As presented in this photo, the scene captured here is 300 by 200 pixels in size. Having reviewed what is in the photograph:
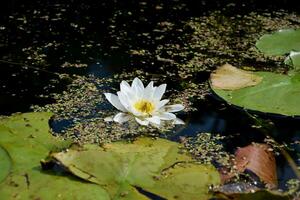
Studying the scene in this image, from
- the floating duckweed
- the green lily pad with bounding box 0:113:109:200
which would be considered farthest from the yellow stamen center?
the green lily pad with bounding box 0:113:109:200

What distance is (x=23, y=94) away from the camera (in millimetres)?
1646

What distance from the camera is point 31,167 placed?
1160 millimetres

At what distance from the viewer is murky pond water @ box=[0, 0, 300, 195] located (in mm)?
1456

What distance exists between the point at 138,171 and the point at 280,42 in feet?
3.83

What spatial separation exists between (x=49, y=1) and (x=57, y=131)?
1.52 meters

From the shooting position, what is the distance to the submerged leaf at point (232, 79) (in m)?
1.63

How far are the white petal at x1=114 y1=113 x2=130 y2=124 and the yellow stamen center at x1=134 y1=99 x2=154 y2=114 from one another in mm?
42

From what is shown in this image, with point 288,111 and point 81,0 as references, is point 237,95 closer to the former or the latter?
point 288,111

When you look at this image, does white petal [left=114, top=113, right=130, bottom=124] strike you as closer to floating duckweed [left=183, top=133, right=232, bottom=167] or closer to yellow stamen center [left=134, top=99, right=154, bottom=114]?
yellow stamen center [left=134, top=99, right=154, bottom=114]

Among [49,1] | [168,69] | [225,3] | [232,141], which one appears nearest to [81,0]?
[49,1]

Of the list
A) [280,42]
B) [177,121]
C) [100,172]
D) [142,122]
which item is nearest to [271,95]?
[177,121]

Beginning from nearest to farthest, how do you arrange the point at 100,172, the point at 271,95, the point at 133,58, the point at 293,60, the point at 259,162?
the point at 100,172, the point at 259,162, the point at 271,95, the point at 293,60, the point at 133,58

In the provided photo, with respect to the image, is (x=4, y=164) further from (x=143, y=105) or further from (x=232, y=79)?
(x=232, y=79)

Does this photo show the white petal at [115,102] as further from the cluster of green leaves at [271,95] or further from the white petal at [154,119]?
the cluster of green leaves at [271,95]
